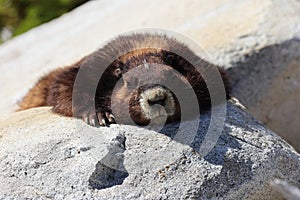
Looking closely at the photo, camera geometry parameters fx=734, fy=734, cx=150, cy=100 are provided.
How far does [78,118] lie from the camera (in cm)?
417

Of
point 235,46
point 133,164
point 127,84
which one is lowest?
point 235,46

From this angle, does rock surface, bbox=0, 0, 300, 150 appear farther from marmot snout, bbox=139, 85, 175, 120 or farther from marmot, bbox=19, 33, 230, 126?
marmot snout, bbox=139, 85, 175, 120

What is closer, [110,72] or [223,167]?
[223,167]

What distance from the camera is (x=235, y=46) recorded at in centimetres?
570

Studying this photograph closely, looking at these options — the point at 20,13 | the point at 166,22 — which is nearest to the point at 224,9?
the point at 166,22

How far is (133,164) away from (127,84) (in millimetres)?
633

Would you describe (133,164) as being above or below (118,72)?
below

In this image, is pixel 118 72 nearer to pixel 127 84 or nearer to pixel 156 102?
pixel 127 84

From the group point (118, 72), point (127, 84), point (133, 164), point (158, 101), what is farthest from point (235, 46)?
point (133, 164)

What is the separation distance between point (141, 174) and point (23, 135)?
0.76m

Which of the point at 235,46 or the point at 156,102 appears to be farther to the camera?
the point at 235,46

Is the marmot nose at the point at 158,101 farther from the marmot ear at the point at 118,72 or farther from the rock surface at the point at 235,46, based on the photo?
the rock surface at the point at 235,46

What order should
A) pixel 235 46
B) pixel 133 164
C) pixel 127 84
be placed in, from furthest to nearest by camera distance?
pixel 235 46, pixel 127 84, pixel 133 164

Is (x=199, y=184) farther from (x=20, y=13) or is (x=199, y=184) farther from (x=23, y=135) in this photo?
(x=20, y=13)
